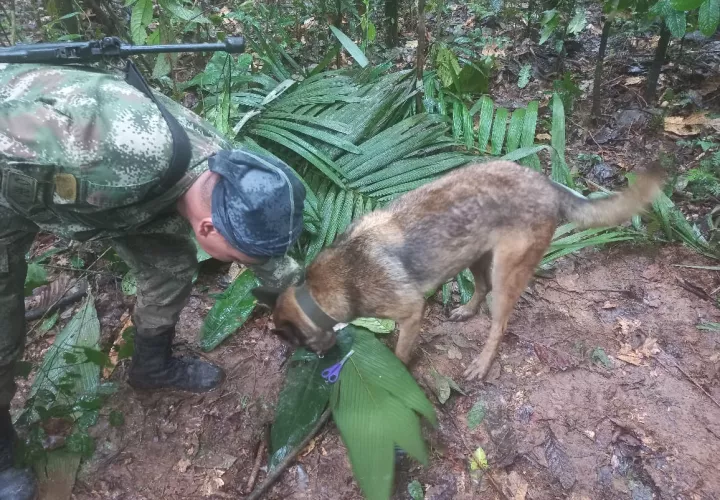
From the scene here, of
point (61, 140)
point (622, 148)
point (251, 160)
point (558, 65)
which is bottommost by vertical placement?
point (622, 148)

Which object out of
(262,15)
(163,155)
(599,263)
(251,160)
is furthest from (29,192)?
(262,15)

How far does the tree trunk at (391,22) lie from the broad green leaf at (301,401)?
4797 millimetres

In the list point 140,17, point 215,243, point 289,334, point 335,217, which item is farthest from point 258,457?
point 140,17

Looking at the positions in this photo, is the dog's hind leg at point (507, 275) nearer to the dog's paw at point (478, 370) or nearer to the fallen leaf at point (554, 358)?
the dog's paw at point (478, 370)

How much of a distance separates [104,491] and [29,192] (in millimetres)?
1873

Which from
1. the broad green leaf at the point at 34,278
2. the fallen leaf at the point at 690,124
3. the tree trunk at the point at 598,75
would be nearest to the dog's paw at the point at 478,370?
the broad green leaf at the point at 34,278

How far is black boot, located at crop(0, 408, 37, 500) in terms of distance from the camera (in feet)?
9.29

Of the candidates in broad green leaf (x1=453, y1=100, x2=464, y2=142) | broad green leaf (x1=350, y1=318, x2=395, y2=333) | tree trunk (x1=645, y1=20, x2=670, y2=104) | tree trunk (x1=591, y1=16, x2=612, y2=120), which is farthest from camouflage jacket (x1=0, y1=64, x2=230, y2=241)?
tree trunk (x1=645, y1=20, x2=670, y2=104)

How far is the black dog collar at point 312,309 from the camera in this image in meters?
2.88

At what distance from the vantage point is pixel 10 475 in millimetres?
2867

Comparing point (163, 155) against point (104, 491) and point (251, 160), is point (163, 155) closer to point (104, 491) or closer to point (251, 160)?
point (251, 160)

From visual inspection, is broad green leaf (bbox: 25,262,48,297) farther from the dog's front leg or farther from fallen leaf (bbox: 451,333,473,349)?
fallen leaf (bbox: 451,333,473,349)

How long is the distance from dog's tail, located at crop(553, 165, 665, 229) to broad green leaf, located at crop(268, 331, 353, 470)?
1.61 metres

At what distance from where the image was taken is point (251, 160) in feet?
7.16
